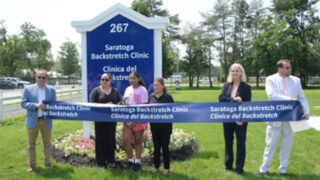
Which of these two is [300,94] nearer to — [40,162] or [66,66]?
[40,162]

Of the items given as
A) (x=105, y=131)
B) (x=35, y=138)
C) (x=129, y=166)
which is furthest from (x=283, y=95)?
(x=35, y=138)

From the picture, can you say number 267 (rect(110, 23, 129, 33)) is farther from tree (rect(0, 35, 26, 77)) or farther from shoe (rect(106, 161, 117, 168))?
tree (rect(0, 35, 26, 77))

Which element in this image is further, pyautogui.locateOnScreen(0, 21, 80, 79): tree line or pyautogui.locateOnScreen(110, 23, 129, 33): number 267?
pyautogui.locateOnScreen(0, 21, 80, 79): tree line

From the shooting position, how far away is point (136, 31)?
5840mm

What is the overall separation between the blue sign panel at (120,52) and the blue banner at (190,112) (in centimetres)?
146

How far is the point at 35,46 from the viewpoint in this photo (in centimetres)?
5866

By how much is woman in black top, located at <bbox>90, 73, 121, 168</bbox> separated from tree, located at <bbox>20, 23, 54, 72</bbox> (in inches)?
2283

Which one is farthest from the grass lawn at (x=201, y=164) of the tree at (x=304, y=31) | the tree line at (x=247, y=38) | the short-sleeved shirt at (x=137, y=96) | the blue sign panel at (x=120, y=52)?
the tree at (x=304, y=31)

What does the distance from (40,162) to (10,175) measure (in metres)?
0.70

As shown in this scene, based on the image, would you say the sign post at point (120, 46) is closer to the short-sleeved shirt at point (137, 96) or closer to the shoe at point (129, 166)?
the short-sleeved shirt at point (137, 96)

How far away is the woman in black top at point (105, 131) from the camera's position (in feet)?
15.1

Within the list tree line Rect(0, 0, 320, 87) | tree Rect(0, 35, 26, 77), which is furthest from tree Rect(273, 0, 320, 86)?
tree Rect(0, 35, 26, 77)

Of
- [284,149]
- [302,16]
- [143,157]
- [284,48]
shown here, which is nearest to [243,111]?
[284,149]

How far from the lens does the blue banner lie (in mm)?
4172
